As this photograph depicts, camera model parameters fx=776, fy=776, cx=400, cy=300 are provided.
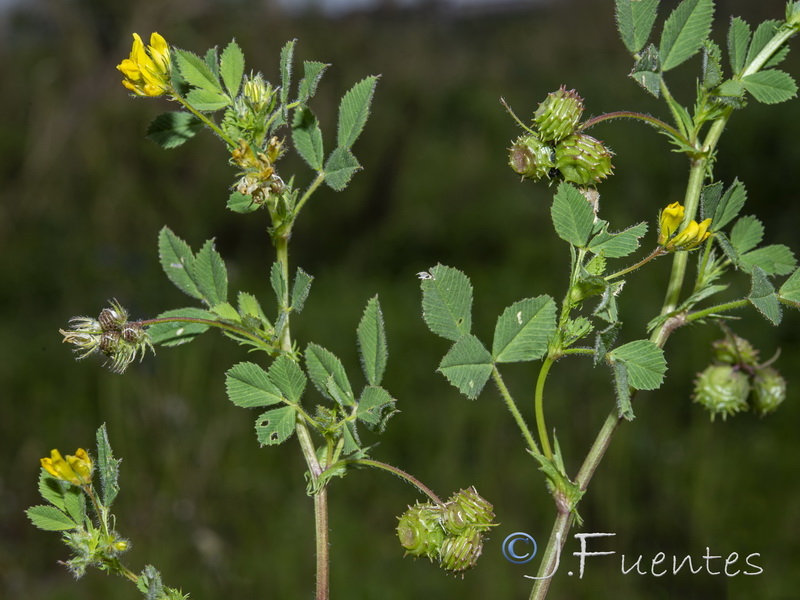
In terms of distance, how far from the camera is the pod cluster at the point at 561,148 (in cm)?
71

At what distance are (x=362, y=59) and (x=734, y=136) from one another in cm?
352

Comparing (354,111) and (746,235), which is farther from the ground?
(354,111)

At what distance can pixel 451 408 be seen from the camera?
389 cm

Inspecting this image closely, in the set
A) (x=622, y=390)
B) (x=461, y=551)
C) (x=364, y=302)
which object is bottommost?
(x=364, y=302)

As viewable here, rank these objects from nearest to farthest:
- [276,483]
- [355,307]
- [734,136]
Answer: [276,483] < [355,307] < [734,136]

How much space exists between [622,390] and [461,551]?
0.20 m

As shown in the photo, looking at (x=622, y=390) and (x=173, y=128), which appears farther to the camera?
(x=173, y=128)

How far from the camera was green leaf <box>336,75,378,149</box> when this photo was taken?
2.66 feet

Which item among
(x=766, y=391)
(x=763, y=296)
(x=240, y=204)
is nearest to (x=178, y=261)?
(x=240, y=204)

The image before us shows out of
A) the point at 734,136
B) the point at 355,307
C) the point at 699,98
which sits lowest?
the point at 355,307

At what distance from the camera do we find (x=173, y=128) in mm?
841

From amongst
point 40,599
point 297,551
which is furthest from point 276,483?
point 40,599

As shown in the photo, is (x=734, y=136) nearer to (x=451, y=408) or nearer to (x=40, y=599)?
(x=451, y=408)

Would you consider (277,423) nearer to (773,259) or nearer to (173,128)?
(173,128)
